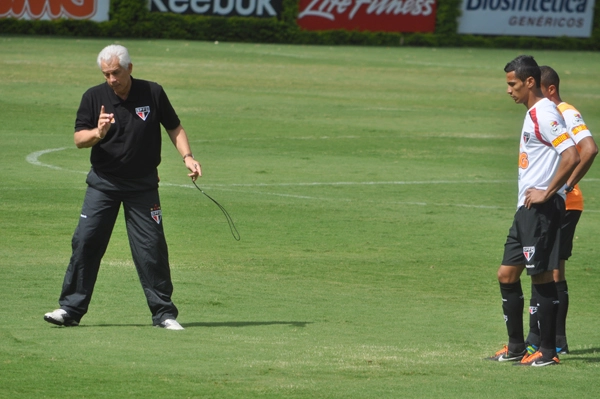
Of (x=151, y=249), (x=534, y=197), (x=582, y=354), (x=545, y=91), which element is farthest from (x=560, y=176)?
(x=151, y=249)

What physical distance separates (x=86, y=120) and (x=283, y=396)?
2.82 m

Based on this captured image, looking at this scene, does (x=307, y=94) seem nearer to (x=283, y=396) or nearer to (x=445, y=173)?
(x=445, y=173)

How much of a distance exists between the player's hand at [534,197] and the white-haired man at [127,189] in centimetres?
234

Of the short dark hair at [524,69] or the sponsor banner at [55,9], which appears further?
the sponsor banner at [55,9]

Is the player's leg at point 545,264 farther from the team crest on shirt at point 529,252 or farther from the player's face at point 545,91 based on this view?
the player's face at point 545,91

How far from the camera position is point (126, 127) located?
28.1ft

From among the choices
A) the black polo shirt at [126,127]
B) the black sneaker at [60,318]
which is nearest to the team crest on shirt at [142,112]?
the black polo shirt at [126,127]

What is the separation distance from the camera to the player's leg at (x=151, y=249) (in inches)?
343

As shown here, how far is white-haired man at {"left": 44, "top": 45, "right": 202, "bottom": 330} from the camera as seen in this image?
8.57 meters

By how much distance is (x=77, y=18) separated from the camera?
1640 inches

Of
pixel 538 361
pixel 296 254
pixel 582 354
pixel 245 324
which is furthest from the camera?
pixel 296 254

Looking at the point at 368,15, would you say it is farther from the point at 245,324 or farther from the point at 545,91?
the point at 545,91

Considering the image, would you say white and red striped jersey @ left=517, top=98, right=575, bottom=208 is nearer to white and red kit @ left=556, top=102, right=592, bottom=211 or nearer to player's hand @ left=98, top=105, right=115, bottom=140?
white and red kit @ left=556, top=102, right=592, bottom=211

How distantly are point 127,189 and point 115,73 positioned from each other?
865mm
